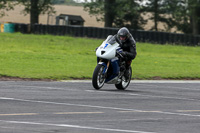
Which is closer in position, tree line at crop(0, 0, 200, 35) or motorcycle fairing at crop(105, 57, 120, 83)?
motorcycle fairing at crop(105, 57, 120, 83)

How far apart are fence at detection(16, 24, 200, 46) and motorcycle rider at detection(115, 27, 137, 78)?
29.8 m

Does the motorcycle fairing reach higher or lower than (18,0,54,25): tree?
lower

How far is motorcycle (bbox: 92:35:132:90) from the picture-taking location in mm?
13273

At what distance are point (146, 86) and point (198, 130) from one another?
752cm

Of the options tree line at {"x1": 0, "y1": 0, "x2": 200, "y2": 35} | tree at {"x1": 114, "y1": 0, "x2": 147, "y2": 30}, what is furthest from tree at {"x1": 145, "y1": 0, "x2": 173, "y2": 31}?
tree at {"x1": 114, "y1": 0, "x2": 147, "y2": 30}

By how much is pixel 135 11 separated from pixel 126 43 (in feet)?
135

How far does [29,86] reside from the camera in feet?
44.5

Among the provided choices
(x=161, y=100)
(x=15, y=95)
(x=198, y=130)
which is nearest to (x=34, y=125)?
(x=198, y=130)

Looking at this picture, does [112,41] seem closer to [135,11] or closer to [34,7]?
[135,11]

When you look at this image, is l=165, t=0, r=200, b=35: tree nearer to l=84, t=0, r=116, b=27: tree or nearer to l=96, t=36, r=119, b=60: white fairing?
l=84, t=0, r=116, b=27: tree

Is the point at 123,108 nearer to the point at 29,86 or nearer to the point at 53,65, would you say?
the point at 29,86

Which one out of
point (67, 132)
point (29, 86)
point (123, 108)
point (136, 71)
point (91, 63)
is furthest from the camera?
point (91, 63)

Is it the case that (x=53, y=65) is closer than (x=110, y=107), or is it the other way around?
(x=110, y=107)

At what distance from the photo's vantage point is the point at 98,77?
13.3m
